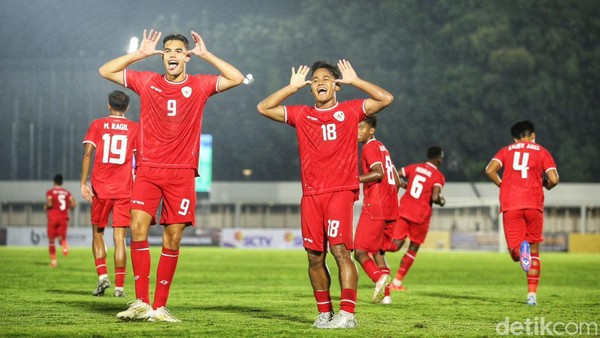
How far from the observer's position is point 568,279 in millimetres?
22281

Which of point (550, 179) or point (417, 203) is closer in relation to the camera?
point (550, 179)

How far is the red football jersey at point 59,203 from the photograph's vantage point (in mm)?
27062

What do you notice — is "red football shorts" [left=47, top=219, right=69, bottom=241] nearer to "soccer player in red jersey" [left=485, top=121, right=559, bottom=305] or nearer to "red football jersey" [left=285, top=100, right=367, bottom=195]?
"soccer player in red jersey" [left=485, top=121, right=559, bottom=305]

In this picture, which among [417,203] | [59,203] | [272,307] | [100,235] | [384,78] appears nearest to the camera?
[272,307]

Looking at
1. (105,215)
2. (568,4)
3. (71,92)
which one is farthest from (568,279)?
(71,92)

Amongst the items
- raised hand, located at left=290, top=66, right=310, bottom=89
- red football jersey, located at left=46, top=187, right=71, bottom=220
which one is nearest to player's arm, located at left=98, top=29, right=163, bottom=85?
raised hand, located at left=290, top=66, right=310, bottom=89

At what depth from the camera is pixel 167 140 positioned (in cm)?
969

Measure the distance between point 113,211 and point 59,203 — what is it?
14755mm

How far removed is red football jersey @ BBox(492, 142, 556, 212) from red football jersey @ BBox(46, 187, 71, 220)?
15.6 meters

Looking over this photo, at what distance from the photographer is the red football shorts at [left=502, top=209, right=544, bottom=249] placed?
45.6 ft

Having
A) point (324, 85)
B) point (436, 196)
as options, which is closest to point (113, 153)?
point (324, 85)

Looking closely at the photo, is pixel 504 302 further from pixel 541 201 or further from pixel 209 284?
pixel 209 284

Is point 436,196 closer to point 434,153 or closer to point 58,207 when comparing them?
point 434,153

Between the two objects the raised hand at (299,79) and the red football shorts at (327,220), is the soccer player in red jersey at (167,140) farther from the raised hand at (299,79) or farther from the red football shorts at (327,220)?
the red football shorts at (327,220)
